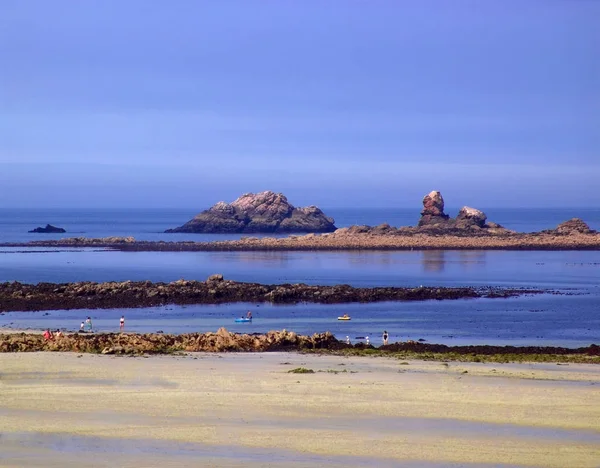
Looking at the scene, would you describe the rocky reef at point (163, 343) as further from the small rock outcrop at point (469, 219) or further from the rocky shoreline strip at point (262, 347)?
the small rock outcrop at point (469, 219)

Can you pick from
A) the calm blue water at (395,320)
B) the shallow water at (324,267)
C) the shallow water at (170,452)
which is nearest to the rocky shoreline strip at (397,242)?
the shallow water at (324,267)

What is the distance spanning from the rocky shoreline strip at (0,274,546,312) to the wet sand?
50.9 ft

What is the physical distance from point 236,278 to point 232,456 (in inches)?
1477

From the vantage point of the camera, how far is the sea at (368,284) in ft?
93.8

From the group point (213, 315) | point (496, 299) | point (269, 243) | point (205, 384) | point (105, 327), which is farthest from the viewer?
point (269, 243)

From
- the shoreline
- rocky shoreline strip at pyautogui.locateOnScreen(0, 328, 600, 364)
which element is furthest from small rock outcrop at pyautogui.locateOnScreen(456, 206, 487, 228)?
rocky shoreline strip at pyautogui.locateOnScreen(0, 328, 600, 364)

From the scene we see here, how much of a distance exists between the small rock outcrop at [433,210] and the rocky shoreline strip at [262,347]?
68.5 metres

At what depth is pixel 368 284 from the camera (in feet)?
152

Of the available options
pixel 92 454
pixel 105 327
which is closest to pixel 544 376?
pixel 92 454

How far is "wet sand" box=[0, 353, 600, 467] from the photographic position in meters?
12.5

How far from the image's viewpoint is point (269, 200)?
117875 millimetres

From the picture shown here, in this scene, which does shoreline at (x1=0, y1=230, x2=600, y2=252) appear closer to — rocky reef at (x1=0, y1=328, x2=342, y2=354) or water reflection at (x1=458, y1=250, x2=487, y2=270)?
water reflection at (x1=458, y1=250, x2=487, y2=270)

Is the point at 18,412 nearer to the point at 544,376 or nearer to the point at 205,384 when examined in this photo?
the point at 205,384

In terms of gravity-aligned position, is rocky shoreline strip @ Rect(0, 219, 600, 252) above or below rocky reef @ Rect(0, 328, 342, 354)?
above
